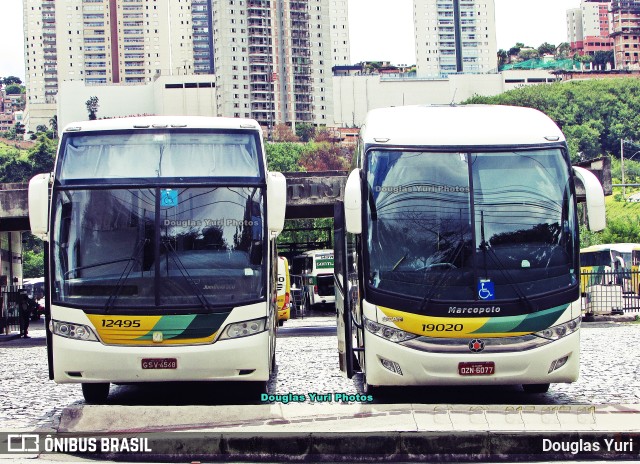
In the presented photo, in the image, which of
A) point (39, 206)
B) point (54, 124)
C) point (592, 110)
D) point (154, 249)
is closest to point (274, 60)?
point (54, 124)

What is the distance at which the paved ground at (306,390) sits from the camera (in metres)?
11.5

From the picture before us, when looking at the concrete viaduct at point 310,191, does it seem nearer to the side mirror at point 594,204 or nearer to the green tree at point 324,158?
the side mirror at point 594,204

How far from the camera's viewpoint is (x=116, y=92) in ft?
544

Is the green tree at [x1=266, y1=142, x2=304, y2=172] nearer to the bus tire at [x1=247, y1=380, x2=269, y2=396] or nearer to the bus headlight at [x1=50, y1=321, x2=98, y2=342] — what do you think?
the bus tire at [x1=247, y1=380, x2=269, y2=396]

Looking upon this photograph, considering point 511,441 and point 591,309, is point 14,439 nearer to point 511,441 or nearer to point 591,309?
point 511,441

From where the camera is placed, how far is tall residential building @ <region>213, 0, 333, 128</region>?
164625 millimetres

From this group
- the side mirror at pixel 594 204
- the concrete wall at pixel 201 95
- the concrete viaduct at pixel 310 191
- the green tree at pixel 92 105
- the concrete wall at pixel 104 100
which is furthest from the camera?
the concrete wall at pixel 201 95

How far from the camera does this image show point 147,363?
35.2 feet

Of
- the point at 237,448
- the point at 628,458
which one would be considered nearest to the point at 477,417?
the point at 628,458

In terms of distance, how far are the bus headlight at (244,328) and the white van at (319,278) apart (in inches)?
1416

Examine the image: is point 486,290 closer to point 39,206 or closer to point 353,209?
point 353,209

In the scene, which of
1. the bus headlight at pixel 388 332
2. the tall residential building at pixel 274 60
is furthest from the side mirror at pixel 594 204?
the tall residential building at pixel 274 60

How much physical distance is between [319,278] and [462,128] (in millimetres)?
36381

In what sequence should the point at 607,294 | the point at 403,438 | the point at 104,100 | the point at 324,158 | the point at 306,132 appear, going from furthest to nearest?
the point at 306,132 < the point at 104,100 < the point at 324,158 < the point at 607,294 < the point at 403,438
